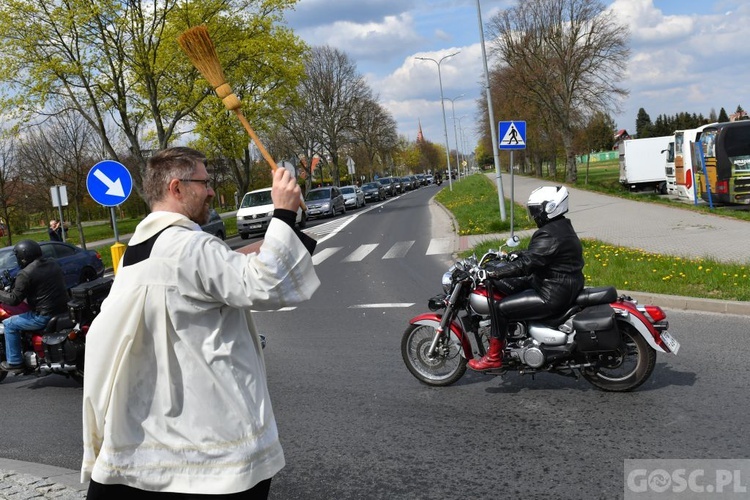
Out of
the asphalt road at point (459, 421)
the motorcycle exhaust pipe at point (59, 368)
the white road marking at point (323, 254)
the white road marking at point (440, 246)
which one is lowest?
the asphalt road at point (459, 421)

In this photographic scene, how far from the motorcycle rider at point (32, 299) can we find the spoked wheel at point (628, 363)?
5604 mm

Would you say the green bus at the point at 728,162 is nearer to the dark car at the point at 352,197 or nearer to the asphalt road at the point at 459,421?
the asphalt road at the point at 459,421

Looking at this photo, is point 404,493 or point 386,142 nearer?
point 404,493

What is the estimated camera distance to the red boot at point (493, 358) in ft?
18.6

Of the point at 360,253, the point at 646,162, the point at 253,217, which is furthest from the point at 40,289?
the point at 646,162

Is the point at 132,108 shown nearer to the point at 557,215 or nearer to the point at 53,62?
the point at 53,62

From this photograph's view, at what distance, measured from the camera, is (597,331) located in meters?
5.27

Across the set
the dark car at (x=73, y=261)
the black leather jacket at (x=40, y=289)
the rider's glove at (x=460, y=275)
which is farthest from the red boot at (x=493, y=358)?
the dark car at (x=73, y=261)

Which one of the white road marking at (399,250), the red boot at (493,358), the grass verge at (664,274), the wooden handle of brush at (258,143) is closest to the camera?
the wooden handle of brush at (258,143)

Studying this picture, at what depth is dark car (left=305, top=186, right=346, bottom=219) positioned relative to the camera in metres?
34.8

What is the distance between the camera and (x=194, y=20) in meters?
27.2

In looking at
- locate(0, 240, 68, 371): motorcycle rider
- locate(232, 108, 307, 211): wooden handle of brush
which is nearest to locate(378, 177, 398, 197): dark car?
locate(0, 240, 68, 371): motorcycle rider

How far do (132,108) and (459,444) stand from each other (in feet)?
90.0

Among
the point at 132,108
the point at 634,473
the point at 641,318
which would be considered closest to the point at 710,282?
the point at 641,318
